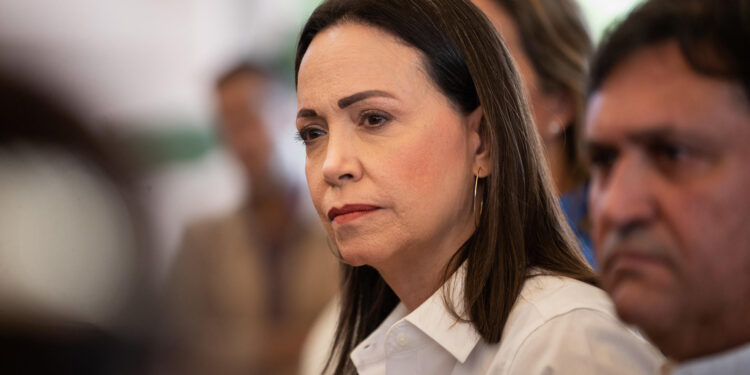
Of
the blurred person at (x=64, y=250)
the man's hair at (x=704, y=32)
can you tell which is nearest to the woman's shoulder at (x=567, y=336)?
the man's hair at (x=704, y=32)

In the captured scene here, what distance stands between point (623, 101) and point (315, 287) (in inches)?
97.6

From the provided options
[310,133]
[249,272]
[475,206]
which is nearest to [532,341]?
[475,206]

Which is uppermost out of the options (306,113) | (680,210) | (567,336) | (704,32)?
(306,113)

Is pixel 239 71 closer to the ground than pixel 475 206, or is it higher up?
higher up

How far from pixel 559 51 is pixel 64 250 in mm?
1750

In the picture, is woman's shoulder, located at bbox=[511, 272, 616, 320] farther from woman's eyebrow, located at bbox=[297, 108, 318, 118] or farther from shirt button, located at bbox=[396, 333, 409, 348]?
woman's eyebrow, located at bbox=[297, 108, 318, 118]

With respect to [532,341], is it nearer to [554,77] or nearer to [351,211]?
[351,211]

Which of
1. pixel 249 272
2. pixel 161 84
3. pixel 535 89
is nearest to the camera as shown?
pixel 535 89

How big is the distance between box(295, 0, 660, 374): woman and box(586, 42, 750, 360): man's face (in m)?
0.45

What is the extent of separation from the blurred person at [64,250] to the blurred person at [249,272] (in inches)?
7.5

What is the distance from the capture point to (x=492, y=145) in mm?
1367

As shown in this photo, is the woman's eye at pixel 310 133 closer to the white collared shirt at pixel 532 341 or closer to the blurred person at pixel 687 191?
the white collared shirt at pixel 532 341

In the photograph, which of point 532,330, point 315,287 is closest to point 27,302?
point 315,287

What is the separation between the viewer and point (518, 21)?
6.56 ft
